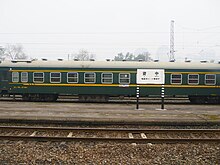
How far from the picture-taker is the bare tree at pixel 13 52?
246 feet

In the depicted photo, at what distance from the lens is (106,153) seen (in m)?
6.80

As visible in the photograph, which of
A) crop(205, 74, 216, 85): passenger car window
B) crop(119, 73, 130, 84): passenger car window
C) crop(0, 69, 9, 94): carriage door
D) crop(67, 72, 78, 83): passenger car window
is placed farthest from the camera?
crop(0, 69, 9, 94): carriage door

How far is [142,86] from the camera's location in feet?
59.7

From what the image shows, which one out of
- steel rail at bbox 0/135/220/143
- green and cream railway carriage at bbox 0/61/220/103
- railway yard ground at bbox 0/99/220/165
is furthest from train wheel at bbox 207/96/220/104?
steel rail at bbox 0/135/220/143

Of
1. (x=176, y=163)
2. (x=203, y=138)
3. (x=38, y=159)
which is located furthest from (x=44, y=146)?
(x=203, y=138)

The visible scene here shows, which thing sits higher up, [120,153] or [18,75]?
[18,75]

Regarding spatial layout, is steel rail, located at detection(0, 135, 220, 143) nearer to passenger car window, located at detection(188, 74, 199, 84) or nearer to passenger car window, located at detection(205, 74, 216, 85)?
passenger car window, located at detection(188, 74, 199, 84)

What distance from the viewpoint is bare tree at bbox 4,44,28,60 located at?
7494 centimetres

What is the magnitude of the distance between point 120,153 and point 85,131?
8.46ft

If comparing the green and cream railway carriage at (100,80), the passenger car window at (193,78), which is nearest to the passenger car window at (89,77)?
the green and cream railway carriage at (100,80)

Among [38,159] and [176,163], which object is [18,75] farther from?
[176,163]

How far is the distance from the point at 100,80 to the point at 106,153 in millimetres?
11853

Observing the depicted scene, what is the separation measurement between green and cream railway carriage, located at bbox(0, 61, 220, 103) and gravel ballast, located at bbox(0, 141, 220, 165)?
10714 millimetres

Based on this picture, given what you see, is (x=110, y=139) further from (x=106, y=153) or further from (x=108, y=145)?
(x=106, y=153)
